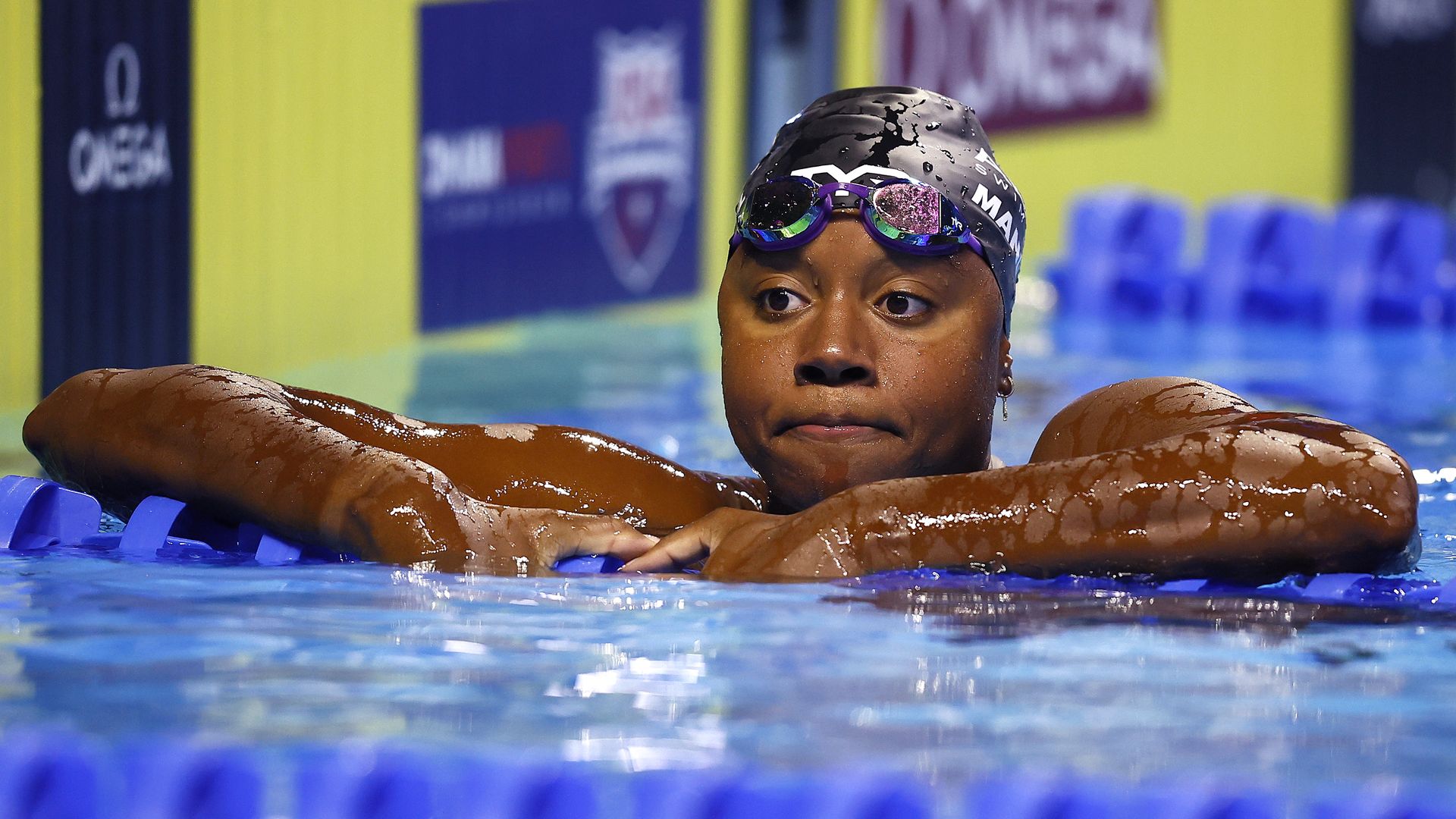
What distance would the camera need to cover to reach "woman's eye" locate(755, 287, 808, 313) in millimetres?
2949

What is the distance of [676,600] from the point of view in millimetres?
2793

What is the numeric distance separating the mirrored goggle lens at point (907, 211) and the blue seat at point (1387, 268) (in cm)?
686

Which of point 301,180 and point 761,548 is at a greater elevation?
point 301,180

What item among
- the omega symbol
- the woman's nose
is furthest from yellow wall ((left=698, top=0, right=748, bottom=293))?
the woman's nose

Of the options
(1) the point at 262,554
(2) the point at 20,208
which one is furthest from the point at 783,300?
(2) the point at 20,208

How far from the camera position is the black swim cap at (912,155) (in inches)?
121

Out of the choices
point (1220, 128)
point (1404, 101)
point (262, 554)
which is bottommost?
point (262, 554)

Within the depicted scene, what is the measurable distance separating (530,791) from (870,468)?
1.06 m

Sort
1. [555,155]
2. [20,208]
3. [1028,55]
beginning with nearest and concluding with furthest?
[20,208], [555,155], [1028,55]

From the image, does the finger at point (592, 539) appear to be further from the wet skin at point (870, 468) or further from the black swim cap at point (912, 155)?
the black swim cap at point (912, 155)

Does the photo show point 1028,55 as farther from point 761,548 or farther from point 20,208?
point 761,548

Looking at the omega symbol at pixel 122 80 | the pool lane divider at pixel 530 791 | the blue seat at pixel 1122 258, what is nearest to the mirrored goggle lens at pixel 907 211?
the pool lane divider at pixel 530 791

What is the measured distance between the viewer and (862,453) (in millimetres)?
2912

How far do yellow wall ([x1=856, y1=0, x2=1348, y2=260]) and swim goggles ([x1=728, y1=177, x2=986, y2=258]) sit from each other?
861 centimetres
